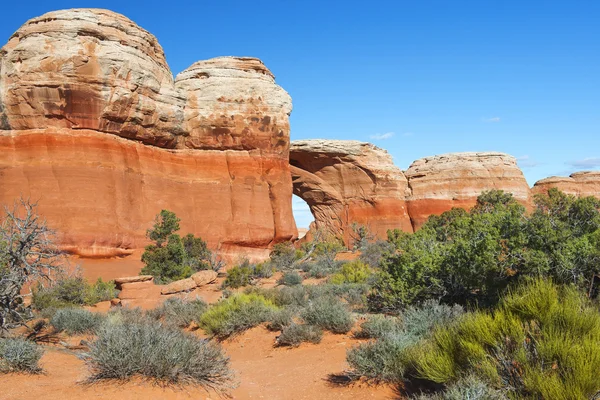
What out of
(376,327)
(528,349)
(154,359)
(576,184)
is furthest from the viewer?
(576,184)

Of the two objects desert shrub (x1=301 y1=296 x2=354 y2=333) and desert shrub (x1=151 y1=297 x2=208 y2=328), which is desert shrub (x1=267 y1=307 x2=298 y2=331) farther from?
desert shrub (x1=151 y1=297 x2=208 y2=328)

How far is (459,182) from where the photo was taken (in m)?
39.0

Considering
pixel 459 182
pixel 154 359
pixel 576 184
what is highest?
pixel 459 182

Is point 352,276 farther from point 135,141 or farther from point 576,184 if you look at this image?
point 576,184

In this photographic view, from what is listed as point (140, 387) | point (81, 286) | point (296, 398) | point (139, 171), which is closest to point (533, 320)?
point (296, 398)

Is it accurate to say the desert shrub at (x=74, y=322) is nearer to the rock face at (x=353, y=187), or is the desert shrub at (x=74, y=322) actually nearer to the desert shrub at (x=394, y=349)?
the desert shrub at (x=394, y=349)

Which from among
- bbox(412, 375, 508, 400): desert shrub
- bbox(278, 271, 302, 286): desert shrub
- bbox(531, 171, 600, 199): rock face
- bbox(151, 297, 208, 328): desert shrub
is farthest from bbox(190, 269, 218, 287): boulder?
bbox(531, 171, 600, 199): rock face

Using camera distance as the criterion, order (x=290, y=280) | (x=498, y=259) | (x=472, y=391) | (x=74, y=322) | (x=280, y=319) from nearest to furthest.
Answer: (x=472, y=391)
(x=498, y=259)
(x=280, y=319)
(x=74, y=322)
(x=290, y=280)

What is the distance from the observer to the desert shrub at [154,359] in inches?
193

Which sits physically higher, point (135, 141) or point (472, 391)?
point (135, 141)

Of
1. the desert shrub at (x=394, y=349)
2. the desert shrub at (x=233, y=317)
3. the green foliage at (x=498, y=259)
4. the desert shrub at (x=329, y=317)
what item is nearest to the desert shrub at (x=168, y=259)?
the desert shrub at (x=233, y=317)

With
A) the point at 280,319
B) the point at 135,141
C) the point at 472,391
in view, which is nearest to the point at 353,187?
the point at 135,141

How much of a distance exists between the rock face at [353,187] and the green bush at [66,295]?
76.1 feet

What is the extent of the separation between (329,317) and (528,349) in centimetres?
457
